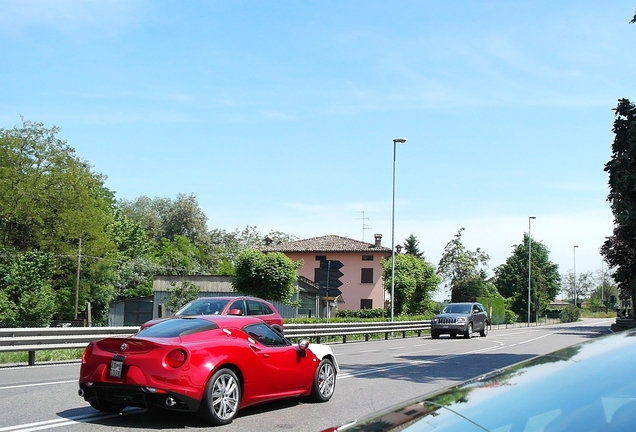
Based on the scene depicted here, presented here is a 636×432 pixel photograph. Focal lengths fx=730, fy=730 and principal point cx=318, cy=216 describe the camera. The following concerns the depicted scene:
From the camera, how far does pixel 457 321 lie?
33.5 meters

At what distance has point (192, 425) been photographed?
336 inches

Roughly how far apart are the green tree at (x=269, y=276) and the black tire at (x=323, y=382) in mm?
39944

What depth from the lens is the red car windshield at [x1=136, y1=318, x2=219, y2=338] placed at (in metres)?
8.88

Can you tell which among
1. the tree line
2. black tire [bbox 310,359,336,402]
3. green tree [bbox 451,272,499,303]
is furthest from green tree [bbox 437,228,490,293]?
black tire [bbox 310,359,336,402]

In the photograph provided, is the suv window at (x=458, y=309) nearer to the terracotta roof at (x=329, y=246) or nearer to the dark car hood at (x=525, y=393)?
the dark car hood at (x=525, y=393)

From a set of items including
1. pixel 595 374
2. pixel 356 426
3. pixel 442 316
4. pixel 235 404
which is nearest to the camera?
pixel 595 374

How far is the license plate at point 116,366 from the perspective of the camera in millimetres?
8344

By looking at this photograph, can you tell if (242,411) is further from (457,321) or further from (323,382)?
(457,321)

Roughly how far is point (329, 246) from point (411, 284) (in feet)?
69.3

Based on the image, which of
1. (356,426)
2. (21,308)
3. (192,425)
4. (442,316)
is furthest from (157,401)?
(21,308)

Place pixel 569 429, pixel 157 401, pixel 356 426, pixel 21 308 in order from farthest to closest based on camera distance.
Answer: pixel 21 308 < pixel 157 401 < pixel 356 426 < pixel 569 429

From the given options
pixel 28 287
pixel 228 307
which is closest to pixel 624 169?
pixel 228 307

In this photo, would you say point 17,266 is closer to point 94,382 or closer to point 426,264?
point 426,264

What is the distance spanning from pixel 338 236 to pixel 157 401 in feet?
254
